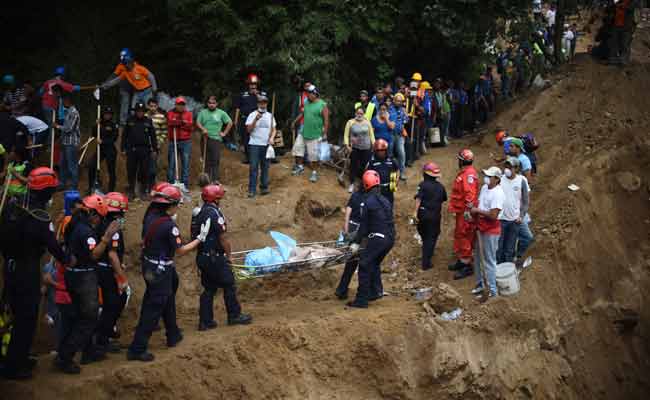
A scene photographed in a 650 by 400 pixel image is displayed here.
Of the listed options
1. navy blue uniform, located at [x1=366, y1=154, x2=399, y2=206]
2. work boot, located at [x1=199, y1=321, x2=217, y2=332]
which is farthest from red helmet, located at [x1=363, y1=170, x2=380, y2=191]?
work boot, located at [x1=199, y1=321, x2=217, y2=332]

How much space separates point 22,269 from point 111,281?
1.16 metres

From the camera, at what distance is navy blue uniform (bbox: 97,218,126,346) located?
33.2ft

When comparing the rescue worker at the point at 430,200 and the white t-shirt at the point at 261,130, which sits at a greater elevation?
the white t-shirt at the point at 261,130

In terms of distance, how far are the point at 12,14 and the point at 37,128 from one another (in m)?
5.48

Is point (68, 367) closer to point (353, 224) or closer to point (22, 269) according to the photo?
point (22, 269)

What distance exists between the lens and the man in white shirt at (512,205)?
511 inches

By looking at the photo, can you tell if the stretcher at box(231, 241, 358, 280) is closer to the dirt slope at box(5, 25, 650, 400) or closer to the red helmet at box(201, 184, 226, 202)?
the dirt slope at box(5, 25, 650, 400)

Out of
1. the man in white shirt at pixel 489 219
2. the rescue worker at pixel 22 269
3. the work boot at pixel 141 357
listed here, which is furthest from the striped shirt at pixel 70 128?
the man in white shirt at pixel 489 219

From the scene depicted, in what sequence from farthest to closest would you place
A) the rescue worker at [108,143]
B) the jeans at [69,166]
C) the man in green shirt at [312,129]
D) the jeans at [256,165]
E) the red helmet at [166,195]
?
the man in green shirt at [312,129] → the jeans at [256,165] → the jeans at [69,166] → the rescue worker at [108,143] → the red helmet at [166,195]

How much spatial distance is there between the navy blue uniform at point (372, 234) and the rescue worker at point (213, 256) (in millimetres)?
2004

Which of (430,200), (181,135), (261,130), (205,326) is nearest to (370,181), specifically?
(430,200)

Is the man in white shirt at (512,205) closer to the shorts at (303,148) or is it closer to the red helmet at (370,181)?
the red helmet at (370,181)

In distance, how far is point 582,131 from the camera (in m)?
18.0

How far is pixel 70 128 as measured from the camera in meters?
14.2
